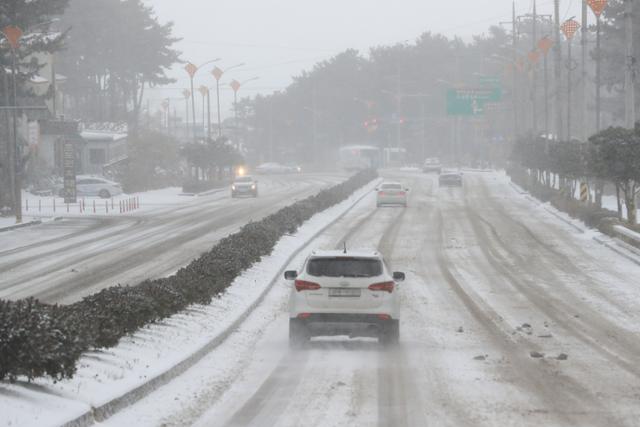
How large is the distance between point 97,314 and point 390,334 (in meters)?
4.82

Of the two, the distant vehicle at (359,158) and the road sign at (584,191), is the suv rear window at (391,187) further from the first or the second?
the distant vehicle at (359,158)

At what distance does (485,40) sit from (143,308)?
6664 inches

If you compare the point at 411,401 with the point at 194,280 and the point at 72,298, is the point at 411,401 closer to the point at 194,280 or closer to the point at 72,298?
the point at 194,280

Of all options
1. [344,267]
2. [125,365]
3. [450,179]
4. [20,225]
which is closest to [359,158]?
[450,179]

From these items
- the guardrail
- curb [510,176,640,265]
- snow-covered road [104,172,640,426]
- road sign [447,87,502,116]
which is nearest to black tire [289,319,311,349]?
snow-covered road [104,172,640,426]

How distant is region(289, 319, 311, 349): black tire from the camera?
58.9ft

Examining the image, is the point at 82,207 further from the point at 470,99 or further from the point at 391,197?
the point at 470,99

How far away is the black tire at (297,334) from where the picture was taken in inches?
706

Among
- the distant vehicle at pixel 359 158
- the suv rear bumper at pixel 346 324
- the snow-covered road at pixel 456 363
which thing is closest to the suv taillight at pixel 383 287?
the suv rear bumper at pixel 346 324

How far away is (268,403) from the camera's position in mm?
13328

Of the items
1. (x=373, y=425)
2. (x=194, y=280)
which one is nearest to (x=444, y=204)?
(x=194, y=280)

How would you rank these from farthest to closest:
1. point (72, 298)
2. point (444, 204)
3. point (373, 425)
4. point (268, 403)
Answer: point (444, 204) < point (72, 298) < point (268, 403) < point (373, 425)

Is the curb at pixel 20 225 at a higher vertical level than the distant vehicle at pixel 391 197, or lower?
lower

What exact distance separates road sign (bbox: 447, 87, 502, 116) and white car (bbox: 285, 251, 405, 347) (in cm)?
8900
